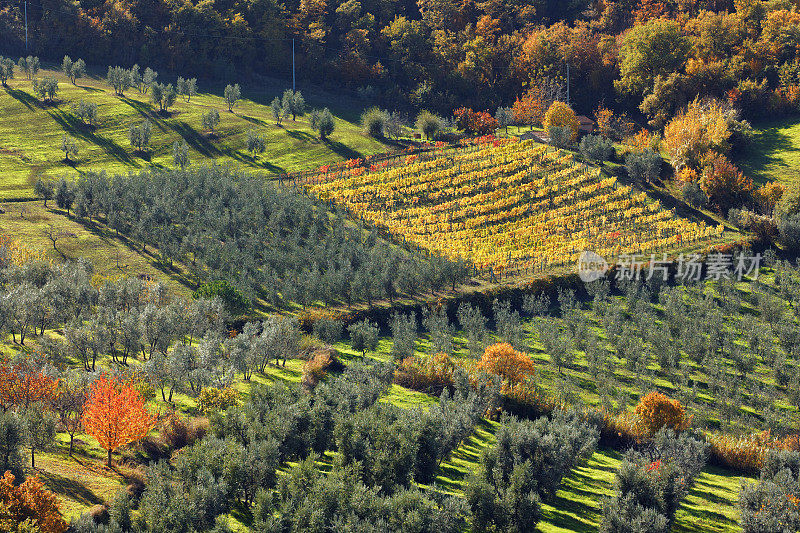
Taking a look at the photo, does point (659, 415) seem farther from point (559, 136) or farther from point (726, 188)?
point (559, 136)

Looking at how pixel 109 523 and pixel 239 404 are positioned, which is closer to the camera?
pixel 109 523

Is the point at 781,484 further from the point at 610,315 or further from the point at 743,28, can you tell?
the point at 743,28

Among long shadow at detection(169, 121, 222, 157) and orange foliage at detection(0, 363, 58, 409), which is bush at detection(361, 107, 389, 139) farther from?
orange foliage at detection(0, 363, 58, 409)

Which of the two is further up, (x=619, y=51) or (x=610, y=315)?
(x=619, y=51)

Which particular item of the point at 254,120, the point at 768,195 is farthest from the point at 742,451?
the point at 254,120

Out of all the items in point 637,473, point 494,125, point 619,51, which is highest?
point 619,51

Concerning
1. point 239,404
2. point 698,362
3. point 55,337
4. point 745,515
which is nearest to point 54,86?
point 55,337
